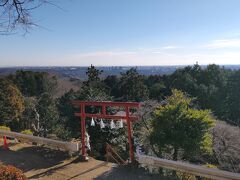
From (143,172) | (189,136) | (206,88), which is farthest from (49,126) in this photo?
(143,172)

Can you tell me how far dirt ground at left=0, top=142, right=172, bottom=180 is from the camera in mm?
7535

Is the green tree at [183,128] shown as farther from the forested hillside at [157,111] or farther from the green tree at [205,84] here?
the green tree at [205,84]

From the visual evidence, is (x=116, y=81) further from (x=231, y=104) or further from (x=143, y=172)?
(x=143, y=172)

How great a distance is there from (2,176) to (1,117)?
886 inches

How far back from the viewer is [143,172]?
7.53m

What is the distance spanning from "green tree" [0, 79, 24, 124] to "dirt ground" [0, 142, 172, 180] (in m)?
18.3

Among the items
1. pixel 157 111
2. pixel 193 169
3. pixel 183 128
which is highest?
pixel 157 111

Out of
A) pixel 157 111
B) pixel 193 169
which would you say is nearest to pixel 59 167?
pixel 193 169

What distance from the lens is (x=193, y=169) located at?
6.77 metres

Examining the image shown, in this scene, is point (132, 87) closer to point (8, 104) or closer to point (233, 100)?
point (233, 100)

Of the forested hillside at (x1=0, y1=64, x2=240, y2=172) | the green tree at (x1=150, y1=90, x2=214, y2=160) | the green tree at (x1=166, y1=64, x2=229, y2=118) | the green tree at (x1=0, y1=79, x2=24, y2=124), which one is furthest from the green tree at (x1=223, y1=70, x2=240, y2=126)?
the green tree at (x1=150, y1=90, x2=214, y2=160)

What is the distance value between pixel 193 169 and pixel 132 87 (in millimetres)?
33630

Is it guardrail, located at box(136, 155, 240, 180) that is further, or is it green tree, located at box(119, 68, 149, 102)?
green tree, located at box(119, 68, 149, 102)

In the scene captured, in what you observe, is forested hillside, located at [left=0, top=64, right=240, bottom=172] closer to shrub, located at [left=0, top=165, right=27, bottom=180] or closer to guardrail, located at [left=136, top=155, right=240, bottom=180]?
guardrail, located at [left=136, top=155, right=240, bottom=180]
